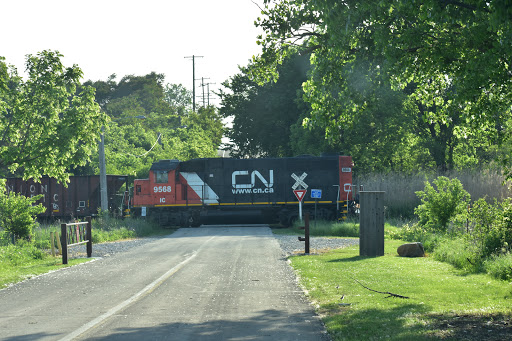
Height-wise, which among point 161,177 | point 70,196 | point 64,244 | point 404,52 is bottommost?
point 64,244

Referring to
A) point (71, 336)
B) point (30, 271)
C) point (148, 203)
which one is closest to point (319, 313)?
point (71, 336)

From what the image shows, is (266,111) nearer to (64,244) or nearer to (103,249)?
(103,249)

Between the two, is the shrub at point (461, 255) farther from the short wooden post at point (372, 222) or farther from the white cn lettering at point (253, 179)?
the white cn lettering at point (253, 179)

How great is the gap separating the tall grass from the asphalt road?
22.8 meters

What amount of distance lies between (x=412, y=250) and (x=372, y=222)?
1.57m

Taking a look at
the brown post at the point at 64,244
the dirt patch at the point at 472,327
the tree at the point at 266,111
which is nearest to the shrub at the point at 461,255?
the dirt patch at the point at 472,327

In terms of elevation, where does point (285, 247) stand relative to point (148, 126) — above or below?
below

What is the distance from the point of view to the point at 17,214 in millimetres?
24234

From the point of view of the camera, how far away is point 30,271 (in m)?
17.4

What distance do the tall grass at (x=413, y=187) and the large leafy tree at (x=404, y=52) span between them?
24473mm

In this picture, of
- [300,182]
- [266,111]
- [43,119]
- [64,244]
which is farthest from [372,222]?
[266,111]

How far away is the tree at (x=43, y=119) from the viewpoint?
24.5 metres

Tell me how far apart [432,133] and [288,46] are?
41.1 meters

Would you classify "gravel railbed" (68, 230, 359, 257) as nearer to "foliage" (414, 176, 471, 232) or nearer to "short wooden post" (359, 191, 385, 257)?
"short wooden post" (359, 191, 385, 257)
